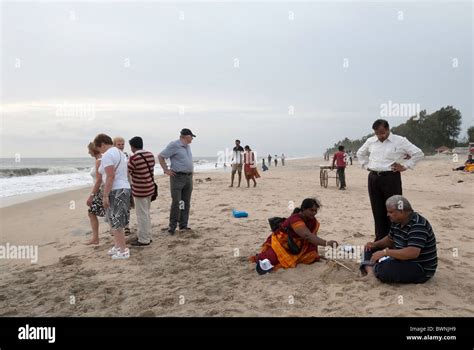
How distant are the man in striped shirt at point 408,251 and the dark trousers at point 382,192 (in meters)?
0.95

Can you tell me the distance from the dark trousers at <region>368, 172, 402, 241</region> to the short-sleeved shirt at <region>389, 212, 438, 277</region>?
3.11 feet

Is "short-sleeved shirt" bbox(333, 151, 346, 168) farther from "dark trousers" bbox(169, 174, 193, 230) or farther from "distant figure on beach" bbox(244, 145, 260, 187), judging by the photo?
"dark trousers" bbox(169, 174, 193, 230)

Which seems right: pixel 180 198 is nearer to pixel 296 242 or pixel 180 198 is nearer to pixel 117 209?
pixel 117 209

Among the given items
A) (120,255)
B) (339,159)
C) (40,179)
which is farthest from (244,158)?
(40,179)

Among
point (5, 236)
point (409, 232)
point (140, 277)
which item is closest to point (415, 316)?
point (409, 232)

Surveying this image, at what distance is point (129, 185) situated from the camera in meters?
5.15

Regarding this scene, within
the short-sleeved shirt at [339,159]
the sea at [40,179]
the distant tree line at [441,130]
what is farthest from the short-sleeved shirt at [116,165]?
the distant tree line at [441,130]

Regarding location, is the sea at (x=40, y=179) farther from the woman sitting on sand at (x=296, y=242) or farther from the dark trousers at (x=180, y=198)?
the woman sitting on sand at (x=296, y=242)

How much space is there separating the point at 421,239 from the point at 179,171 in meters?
3.87
